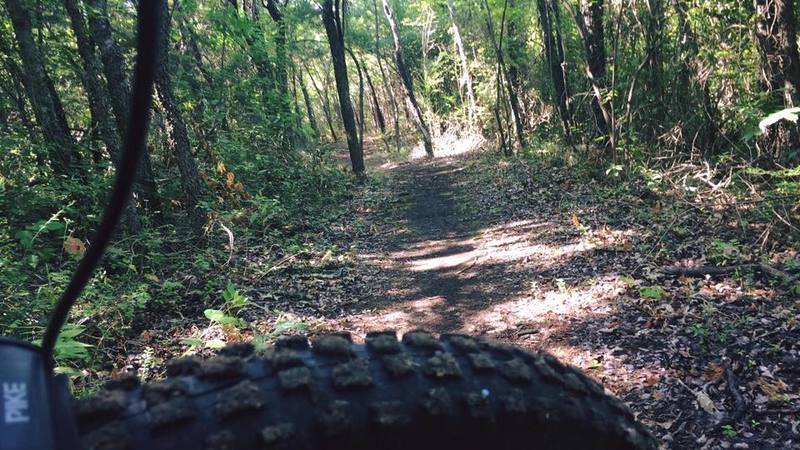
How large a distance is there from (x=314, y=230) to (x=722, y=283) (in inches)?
259

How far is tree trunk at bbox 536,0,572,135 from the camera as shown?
1209cm

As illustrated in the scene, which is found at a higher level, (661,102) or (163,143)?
(163,143)

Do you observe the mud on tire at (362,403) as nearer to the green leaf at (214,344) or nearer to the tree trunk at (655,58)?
the green leaf at (214,344)

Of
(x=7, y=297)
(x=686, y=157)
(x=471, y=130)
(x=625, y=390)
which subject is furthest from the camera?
(x=471, y=130)

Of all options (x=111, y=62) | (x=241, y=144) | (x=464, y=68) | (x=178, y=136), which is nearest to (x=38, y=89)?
(x=111, y=62)

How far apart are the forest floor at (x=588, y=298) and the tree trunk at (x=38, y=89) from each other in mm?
2738

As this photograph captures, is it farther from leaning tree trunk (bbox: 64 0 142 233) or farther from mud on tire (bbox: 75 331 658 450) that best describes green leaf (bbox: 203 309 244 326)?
mud on tire (bbox: 75 331 658 450)

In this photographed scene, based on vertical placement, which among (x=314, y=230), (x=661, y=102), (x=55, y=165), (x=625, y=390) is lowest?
(x=625, y=390)

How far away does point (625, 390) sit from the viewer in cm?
357

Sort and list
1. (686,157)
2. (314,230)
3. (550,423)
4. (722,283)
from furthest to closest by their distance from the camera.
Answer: (314,230) → (686,157) → (722,283) → (550,423)

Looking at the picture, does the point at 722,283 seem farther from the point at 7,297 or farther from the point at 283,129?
the point at 283,129

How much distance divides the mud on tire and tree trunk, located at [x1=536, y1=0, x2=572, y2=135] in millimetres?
11510

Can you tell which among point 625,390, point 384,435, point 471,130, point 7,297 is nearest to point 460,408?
point 384,435

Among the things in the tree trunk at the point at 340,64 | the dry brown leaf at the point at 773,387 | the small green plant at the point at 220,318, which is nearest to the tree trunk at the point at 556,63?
the tree trunk at the point at 340,64
